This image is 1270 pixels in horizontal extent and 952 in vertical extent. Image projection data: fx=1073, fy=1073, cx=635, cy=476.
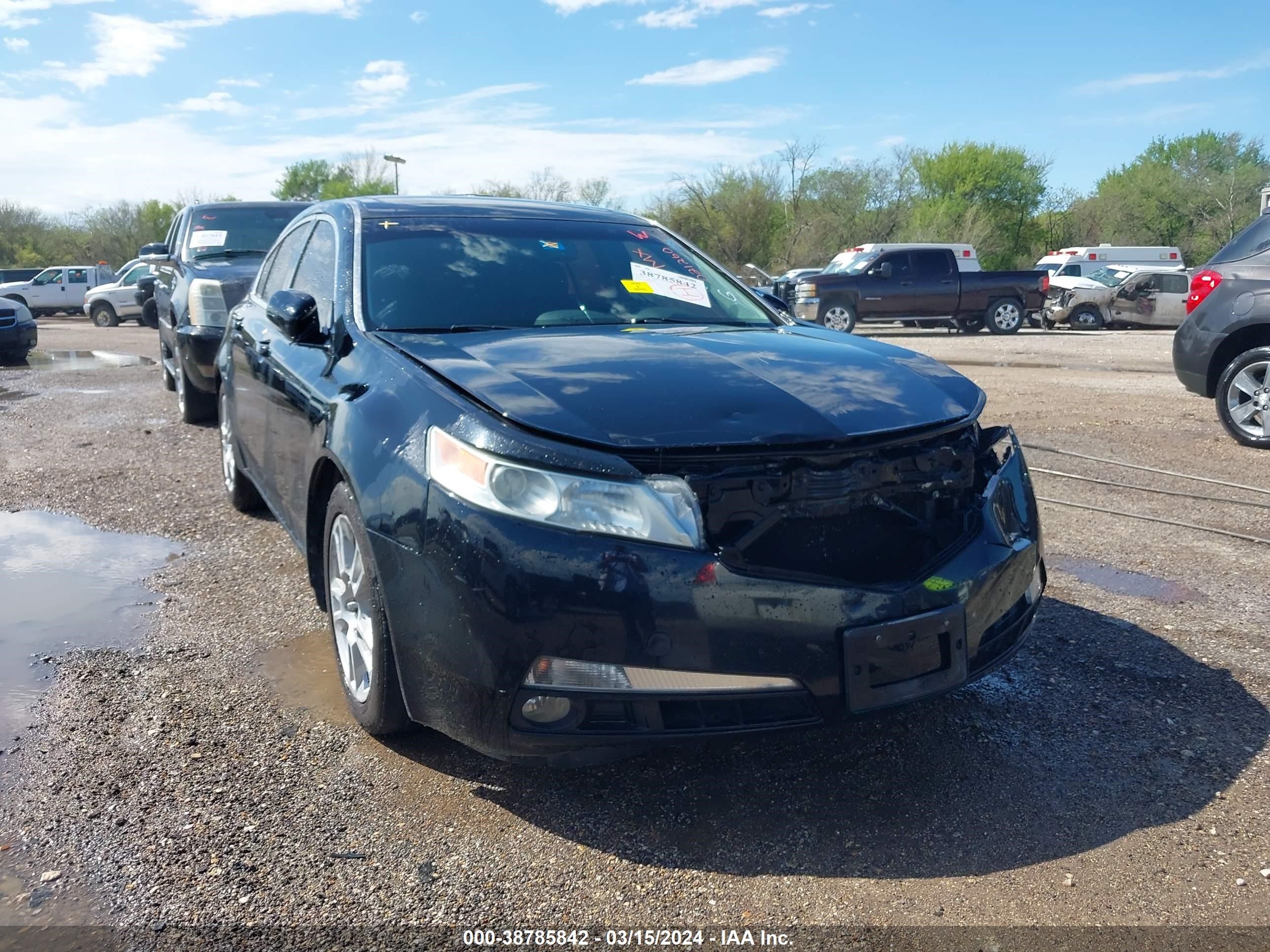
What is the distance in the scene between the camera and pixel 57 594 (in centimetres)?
470

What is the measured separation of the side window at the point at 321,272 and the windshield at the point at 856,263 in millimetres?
19152

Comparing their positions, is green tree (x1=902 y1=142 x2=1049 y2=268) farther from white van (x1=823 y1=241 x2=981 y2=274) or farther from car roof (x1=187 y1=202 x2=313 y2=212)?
car roof (x1=187 y1=202 x2=313 y2=212)

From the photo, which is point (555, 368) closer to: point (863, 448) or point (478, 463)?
point (478, 463)

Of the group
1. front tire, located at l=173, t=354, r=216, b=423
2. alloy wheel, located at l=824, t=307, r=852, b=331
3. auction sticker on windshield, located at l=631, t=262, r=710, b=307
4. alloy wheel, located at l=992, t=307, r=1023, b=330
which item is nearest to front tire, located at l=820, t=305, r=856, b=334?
alloy wheel, located at l=824, t=307, r=852, b=331

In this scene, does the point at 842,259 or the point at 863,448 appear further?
the point at 842,259

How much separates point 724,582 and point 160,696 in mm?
2130

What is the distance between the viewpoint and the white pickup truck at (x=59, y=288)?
111 ft

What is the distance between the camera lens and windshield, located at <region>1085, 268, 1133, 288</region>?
27344 mm

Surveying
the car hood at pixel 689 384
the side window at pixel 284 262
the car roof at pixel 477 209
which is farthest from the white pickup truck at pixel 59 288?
the car hood at pixel 689 384

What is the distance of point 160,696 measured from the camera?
3.54 metres

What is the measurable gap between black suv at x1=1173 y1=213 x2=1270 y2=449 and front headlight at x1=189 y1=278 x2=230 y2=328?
287 inches

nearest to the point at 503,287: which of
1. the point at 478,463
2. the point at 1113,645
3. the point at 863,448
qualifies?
the point at 478,463

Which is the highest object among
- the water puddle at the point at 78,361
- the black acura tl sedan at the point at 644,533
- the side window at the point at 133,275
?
the side window at the point at 133,275

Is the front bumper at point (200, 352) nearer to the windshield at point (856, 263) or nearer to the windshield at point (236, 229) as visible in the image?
the windshield at point (236, 229)
